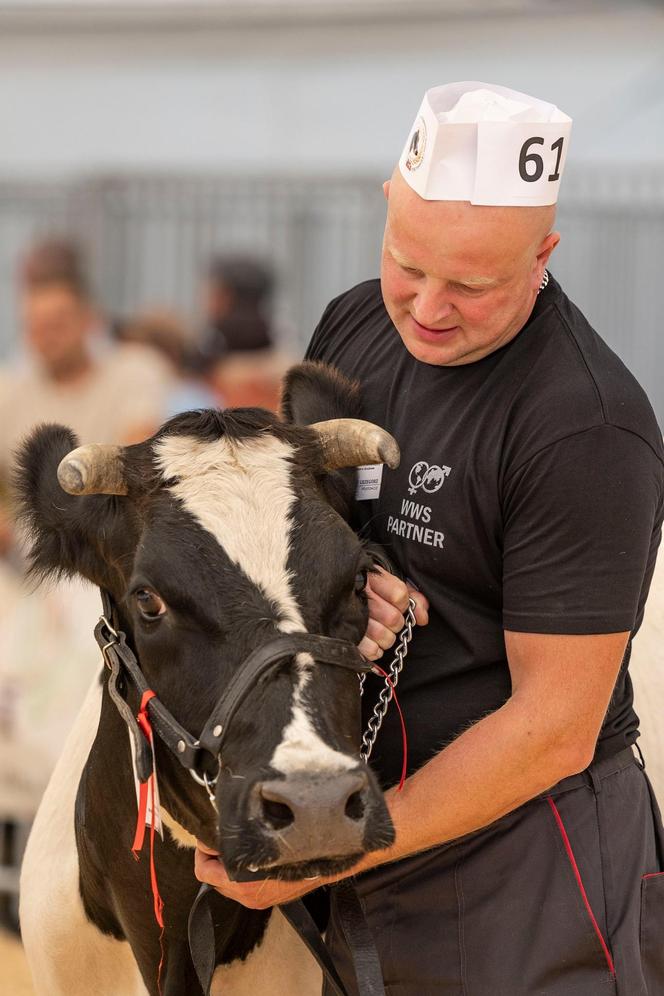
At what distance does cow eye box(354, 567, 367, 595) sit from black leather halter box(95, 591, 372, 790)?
164 millimetres

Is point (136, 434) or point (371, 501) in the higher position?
point (371, 501)

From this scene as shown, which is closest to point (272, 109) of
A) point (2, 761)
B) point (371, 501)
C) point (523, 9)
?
point (523, 9)

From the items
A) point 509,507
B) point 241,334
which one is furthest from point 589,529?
point 241,334

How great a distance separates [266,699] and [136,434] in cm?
483

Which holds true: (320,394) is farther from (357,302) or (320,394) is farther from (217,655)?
(217,655)

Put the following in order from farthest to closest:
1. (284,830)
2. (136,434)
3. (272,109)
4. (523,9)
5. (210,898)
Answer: (272,109)
(523,9)
(136,434)
(210,898)
(284,830)

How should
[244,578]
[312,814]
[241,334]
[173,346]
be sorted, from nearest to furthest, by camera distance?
[312,814] < [244,578] < [241,334] < [173,346]

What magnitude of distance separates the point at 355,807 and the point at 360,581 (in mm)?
564

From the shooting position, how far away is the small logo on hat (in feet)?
9.05

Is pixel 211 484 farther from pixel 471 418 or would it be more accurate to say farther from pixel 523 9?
pixel 523 9

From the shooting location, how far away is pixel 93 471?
2.76 meters

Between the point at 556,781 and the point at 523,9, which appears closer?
the point at 556,781

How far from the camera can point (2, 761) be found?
6.68m

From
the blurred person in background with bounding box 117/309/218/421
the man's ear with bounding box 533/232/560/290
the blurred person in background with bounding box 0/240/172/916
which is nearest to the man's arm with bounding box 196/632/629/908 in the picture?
the man's ear with bounding box 533/232/560/290
